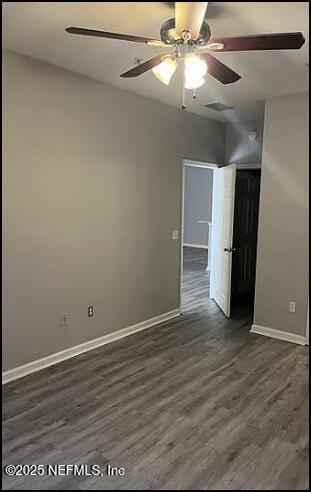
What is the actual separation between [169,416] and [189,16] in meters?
2.30

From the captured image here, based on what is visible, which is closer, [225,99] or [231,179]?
[225,99]

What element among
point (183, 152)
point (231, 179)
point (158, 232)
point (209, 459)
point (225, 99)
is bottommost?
point (209, 459)

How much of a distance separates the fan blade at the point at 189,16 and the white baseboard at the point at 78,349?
7.21 feet

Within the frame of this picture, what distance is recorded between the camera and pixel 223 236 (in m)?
4.72

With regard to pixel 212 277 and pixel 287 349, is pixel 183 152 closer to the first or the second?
pixel 212 277

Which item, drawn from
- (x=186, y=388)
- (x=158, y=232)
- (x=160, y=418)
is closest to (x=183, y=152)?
(x=158, y=232)

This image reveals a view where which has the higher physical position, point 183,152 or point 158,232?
point 183,152

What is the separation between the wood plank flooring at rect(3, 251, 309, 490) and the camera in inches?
46.3

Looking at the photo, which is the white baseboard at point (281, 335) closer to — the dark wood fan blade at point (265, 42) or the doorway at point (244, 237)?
the dark wood fan blade at point (265, 42)

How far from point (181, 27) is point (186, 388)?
2434 millimetres

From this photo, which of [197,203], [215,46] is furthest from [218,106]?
[197,203]

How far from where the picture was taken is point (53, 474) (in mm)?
1281

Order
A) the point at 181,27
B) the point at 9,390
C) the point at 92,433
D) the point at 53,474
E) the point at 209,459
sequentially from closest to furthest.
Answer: the point at 53,474 → the point at 181,27 → the point at 209,459 → the point at 92,433 → the point at 9,390

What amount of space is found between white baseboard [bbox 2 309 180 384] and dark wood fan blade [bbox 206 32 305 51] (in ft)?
7.62
